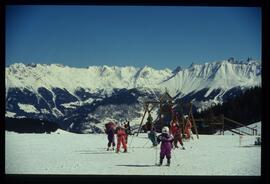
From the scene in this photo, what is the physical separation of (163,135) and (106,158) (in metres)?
0.79

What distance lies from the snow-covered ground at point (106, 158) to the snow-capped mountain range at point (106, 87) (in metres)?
0.33

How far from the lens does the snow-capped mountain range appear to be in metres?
10.8

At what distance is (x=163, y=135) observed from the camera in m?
10.9

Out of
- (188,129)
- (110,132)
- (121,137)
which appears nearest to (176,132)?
(188,129)

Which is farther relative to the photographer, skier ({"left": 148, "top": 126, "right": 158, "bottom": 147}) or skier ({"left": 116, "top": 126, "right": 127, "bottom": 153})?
skier ({"left": 148, "top": 126, "right": 158, "bottom": 147})

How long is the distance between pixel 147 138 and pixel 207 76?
118cm

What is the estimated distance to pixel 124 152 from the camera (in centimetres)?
1120

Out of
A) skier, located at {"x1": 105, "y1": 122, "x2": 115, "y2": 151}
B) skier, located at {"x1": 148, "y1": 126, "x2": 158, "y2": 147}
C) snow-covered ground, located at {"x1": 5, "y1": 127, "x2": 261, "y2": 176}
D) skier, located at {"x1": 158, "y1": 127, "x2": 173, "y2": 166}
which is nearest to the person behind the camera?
snow-covered ground, located at {"x1": 5, "y1": 127, "x2": 261, "y2": 176}

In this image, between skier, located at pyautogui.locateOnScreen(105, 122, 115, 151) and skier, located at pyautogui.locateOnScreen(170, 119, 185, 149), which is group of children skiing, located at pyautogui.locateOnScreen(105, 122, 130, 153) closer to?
skier, located at pyautogui.locateOnScreen(105, 122, 115, 151)

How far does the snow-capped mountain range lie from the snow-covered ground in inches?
12.9

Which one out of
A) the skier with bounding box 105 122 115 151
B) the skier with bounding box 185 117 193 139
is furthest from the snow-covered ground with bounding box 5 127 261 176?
the skier with bounding box 185 117 193 139

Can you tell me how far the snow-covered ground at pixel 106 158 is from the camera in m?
10.7

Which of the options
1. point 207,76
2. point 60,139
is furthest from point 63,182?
point 207,76
